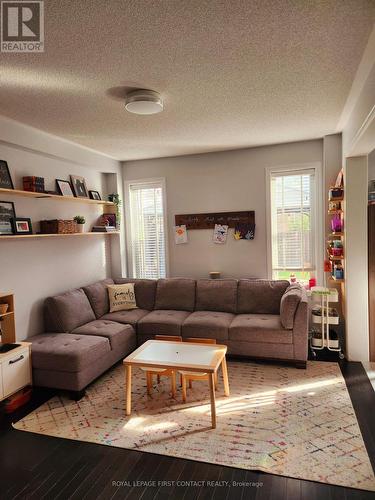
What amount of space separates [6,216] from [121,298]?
182cm

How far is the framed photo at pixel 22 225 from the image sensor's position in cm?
331

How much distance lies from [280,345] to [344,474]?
1.57m

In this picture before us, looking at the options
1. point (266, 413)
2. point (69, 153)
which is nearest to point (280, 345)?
point (266, 413)

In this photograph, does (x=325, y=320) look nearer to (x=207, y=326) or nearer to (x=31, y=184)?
(x=207, y=326)

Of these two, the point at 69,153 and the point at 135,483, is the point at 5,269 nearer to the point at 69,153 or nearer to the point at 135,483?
the point at 69,153

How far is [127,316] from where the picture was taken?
4152 millimetres

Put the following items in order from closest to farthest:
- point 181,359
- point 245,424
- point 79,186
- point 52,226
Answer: point 245,424 → point 181,359 → point 52,226 → point 79,186

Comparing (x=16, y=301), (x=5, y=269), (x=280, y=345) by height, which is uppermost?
(x=5, y=269)

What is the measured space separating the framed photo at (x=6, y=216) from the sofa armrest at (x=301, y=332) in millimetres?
3099

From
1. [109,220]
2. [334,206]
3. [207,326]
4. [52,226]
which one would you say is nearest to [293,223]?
[334,206]

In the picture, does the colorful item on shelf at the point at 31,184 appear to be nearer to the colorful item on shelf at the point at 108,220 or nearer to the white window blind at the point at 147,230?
the colorful item on shelf at the point at 108,220

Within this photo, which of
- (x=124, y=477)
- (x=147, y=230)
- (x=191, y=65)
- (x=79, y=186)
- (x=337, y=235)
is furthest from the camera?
(x=147, y=230)

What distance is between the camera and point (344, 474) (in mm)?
1988

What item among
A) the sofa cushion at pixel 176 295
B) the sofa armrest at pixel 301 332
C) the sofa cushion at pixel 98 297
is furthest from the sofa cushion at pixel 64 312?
the sofa armrest at pixel 301 332
